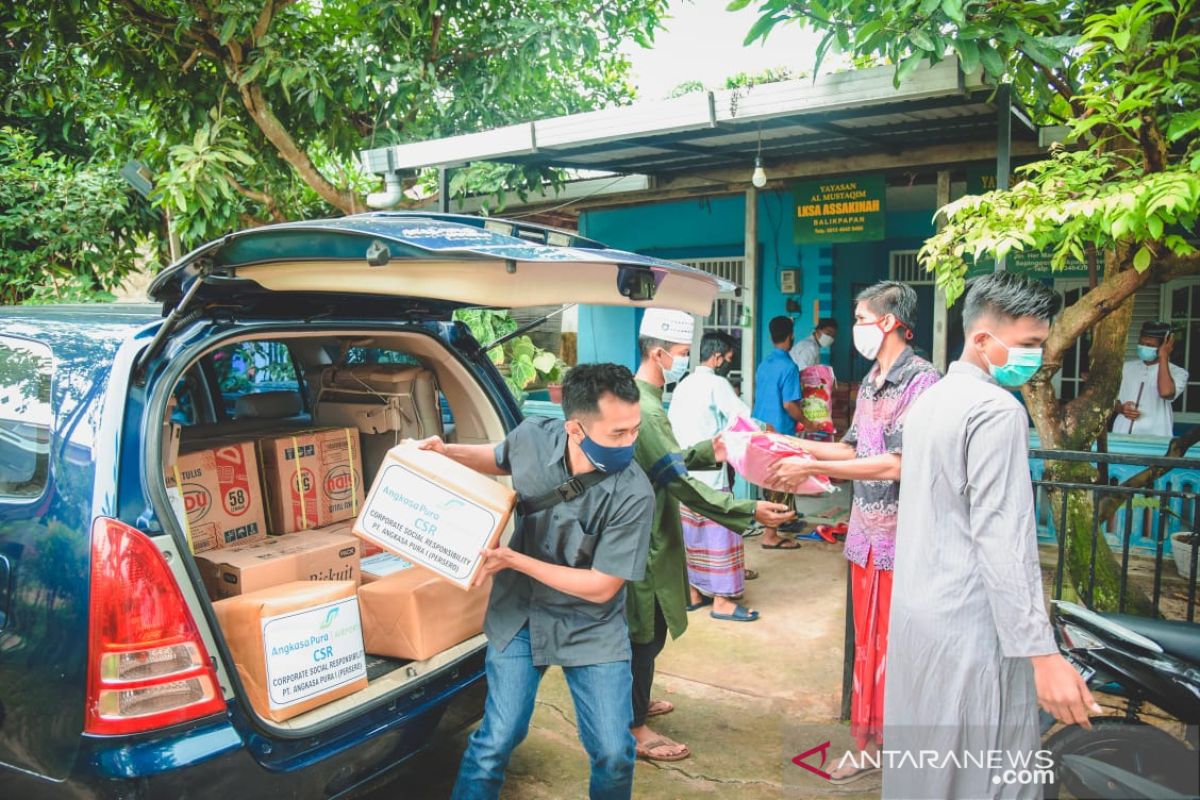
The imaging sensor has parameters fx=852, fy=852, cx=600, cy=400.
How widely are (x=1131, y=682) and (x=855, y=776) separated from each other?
3.75 feet

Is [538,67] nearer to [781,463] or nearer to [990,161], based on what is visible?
[990,161]

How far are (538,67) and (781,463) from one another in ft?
17.0

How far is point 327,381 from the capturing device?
13.5 ft

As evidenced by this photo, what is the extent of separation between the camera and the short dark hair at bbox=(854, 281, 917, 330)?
3.28 metres

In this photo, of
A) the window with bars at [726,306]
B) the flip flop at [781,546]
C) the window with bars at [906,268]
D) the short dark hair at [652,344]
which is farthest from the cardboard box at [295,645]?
the window with bars at [906,268]

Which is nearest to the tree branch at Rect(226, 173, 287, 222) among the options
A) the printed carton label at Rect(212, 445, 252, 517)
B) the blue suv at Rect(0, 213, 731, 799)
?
the printed carton label at Rect(212, 445, 252, 517)

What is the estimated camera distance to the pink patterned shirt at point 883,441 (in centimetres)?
323

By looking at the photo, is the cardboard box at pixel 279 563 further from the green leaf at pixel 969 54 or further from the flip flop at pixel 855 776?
the green leaf at pixel 969 54

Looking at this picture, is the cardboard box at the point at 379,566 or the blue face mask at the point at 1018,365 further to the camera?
the cardboard box at the point at 379,566

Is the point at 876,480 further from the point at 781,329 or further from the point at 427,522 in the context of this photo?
the point at 781,329

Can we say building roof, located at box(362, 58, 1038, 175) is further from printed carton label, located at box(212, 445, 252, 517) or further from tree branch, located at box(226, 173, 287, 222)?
printed carton label, located at box(212, 445, 252, 517)

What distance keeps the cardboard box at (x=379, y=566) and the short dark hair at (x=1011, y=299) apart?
2.19 m

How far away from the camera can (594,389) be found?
2.50 m

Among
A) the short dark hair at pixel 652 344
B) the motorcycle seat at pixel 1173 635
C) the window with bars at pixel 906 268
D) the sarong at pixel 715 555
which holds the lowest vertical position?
the sarong at pixel 715 555
